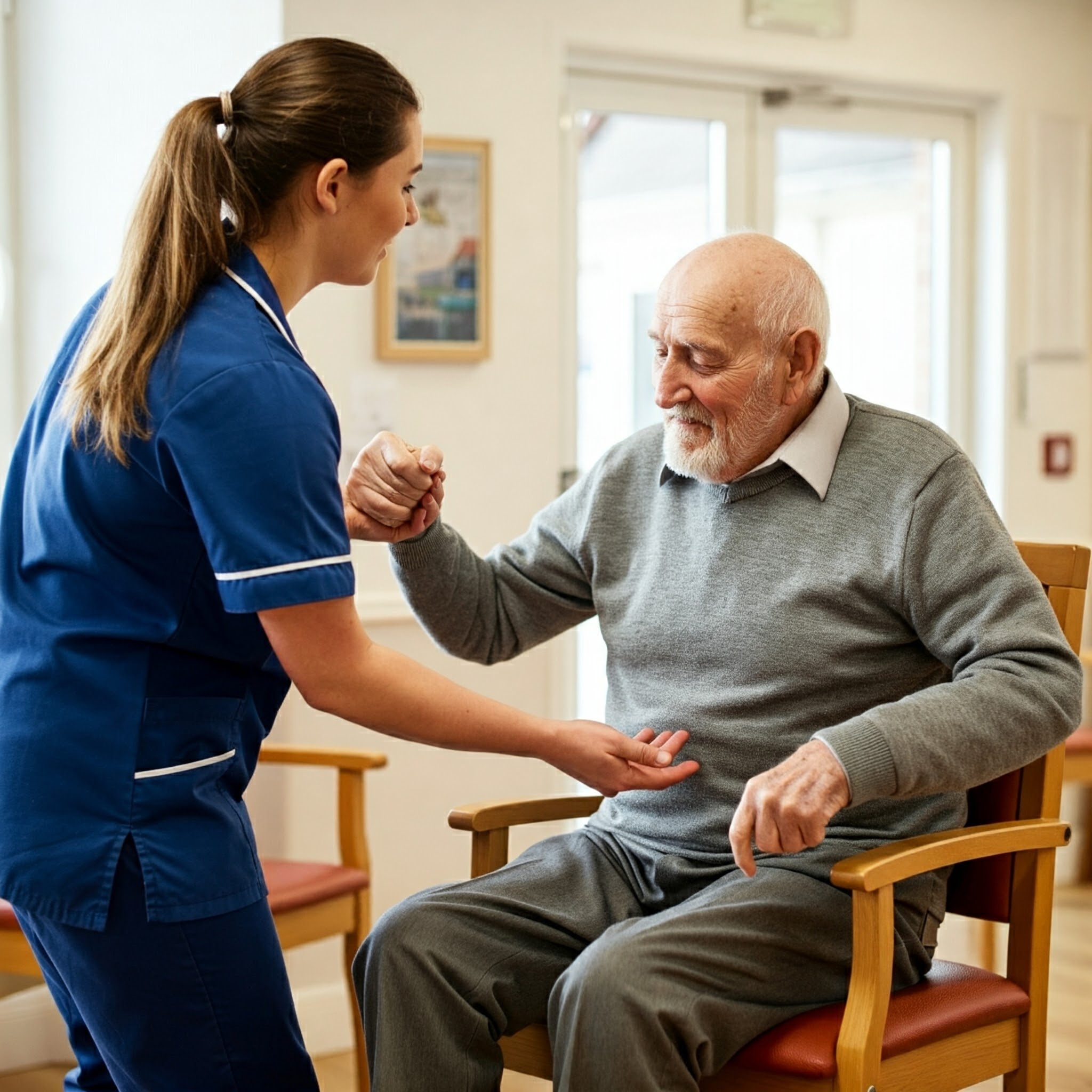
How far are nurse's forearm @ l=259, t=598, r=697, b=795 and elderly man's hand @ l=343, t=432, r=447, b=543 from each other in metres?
0.33

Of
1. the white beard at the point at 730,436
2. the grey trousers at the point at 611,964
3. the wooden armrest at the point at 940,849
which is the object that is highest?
the white beard at the point at 730,436

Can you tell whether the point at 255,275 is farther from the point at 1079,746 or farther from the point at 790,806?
the point at 1079,746

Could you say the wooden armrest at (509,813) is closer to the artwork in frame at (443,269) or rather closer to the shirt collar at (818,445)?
the shirt collar at (818,445)

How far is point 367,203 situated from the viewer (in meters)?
1.52

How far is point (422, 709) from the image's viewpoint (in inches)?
60.8

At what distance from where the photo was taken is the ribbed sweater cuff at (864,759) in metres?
1.61

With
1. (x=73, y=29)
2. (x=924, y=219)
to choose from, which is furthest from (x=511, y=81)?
(x=924, y=219)

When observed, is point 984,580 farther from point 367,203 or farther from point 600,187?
point 600,187

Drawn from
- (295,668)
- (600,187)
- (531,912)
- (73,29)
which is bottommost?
(531,912)

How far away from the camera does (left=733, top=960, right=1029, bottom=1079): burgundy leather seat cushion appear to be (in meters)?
1.61

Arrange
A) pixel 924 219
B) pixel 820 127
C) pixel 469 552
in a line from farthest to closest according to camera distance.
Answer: pixel 924 219
pixel 820 127
pixel 469 552

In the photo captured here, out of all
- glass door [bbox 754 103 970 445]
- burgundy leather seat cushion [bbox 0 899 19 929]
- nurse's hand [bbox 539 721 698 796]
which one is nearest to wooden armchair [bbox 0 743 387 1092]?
burgundy leather seat cushion [bbox 0 899 19 929]

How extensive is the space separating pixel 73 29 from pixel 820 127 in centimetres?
189

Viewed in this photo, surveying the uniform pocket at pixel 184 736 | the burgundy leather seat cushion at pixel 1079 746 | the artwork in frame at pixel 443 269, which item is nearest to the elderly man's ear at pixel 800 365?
the uniform pocket at pixel 184 736
